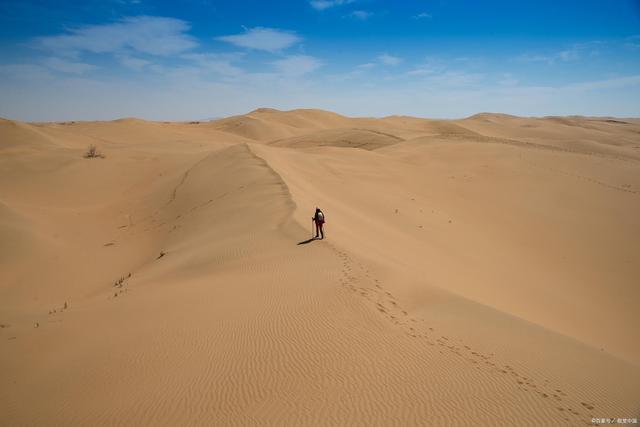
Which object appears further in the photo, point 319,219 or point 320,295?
point 319,219

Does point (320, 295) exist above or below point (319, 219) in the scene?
below

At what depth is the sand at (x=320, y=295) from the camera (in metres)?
4.73

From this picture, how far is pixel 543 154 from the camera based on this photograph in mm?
29672

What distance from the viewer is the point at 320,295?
288 inches

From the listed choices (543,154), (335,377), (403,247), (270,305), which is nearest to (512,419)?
(335,377)

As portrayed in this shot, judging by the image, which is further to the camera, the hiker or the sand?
the hiker

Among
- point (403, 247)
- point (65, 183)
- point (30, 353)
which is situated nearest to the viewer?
point (30, 353)

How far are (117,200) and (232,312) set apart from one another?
62.5 feet

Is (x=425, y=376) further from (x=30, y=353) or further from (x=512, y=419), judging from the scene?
(x=30, y=353)

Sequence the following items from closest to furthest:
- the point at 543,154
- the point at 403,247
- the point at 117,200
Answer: the point at 403,247 < the point at 117,200 < the point at 543,154

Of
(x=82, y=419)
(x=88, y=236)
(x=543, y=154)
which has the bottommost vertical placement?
(x=88, y=236)

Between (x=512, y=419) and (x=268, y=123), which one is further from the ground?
(x=268, y=123)

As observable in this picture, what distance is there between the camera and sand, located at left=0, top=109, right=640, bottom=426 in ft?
15.5

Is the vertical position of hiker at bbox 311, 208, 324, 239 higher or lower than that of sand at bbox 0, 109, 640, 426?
higher
